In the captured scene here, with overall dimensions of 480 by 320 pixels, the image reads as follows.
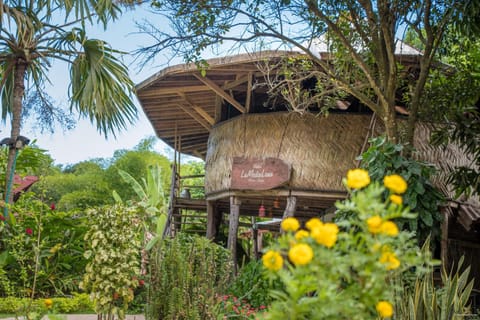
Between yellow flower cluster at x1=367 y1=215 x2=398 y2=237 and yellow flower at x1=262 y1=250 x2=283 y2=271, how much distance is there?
0.80 ft

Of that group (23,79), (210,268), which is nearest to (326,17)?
(210,268)

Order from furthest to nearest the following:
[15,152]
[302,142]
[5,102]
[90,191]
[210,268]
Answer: [90,191] < [5,102] < [302,142] < [15,152] < [210,268]

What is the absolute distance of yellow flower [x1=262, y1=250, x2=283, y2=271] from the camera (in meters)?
1.47

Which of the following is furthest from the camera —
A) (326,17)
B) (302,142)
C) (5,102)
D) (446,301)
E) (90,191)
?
(90,191)

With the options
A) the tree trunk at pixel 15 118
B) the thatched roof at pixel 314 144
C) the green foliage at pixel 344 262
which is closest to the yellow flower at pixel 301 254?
the green foliage at pixel 344 262

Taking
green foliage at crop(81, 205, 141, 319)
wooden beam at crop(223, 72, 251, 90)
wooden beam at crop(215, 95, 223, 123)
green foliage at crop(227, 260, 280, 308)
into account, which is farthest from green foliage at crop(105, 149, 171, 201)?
green foliage at crop(81, 205, 141, 319)

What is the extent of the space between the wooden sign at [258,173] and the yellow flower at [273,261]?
796 centimetres

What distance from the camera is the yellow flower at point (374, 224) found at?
1.41 m

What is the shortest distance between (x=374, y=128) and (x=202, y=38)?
3.44 meters

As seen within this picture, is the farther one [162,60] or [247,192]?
[247,192]

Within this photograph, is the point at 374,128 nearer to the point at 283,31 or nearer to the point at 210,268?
the point at 283,31

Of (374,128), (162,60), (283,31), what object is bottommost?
(374,128)

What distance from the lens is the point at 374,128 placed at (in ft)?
29.9

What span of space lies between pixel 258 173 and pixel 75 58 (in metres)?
3.56
